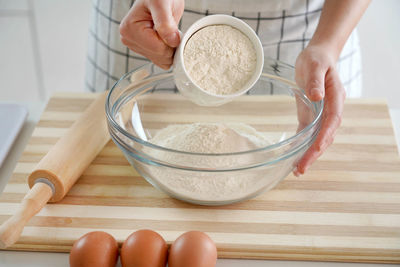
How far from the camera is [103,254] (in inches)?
35.9

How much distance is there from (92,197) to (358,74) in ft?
3.49

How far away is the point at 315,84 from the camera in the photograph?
1.08m

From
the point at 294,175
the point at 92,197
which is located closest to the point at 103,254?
the point at 92,197

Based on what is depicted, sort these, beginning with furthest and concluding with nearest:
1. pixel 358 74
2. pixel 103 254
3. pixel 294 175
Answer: pixel 358 74
pixel 294 175
pixel 103 254

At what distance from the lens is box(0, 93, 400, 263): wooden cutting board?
100cm

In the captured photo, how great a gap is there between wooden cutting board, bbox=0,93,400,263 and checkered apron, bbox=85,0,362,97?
1.27 feet

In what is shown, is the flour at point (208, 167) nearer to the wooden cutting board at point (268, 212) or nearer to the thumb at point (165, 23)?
the wooden cutting board at point (268, 212)

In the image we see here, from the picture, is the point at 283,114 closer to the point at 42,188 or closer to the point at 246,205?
the point at 246,205

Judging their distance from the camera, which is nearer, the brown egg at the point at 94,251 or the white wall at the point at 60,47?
the brown egg at the point at 94,251

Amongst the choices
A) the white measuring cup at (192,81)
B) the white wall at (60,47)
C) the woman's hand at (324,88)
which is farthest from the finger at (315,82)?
the white wall at (60,47)

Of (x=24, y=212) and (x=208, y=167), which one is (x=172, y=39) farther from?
(x=24, y=212)

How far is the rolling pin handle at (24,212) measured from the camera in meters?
0.91

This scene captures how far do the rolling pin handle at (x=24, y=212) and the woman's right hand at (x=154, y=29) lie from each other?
1.25ft

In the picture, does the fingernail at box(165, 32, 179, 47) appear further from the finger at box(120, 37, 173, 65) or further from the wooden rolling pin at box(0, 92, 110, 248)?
the wooden rolling pin at box(0, 92, 110, 248)
